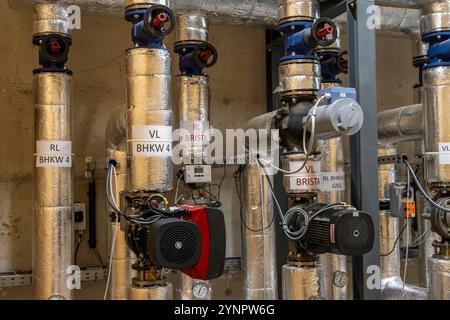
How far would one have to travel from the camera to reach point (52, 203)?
93.5 inches

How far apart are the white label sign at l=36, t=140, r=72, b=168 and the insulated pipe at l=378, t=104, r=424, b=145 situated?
1.78 metres

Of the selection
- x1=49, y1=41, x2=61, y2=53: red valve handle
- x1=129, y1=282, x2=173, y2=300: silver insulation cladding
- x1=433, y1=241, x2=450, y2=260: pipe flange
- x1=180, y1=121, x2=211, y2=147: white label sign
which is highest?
x1=49, y1=41, x2=61, y2=53: red valve handle

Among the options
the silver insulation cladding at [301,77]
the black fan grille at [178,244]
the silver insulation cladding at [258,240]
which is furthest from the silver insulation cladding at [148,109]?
the silver insulation cladding at [258,240]

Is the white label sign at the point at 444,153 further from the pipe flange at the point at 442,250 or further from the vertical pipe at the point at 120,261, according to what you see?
the vertical pipe at the point at 120,261

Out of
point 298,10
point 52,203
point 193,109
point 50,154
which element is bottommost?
point 52,203

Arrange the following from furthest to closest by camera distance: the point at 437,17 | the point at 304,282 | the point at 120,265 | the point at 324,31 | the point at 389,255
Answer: the point at 389,255 → the point at 120,265 → the point at 437,17 → the point at 304,282 → the point at 324,31

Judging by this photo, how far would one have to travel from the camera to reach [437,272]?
239 centimetres

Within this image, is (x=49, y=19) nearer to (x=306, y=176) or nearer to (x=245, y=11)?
(x=245, y=11)

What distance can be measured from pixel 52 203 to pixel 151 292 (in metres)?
0.73

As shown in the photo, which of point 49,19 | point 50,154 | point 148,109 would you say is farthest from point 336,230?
point 49,19

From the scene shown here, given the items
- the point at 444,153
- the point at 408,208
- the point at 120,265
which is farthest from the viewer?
the point at 408,208

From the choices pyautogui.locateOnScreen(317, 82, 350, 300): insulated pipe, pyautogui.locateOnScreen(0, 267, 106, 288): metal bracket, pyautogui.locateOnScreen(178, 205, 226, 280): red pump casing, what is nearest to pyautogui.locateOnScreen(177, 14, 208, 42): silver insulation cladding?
pyautogui.locateOnScreen(317, 82, 350, 300): insulated pipe

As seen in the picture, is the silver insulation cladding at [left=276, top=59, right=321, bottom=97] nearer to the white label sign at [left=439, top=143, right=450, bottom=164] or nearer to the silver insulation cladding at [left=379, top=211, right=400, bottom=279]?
the white label sign at [left=439, top=143, right=450, bottom=164]

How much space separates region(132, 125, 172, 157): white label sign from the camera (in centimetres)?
194
